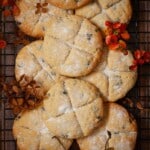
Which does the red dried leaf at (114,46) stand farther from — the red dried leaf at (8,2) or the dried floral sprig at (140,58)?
the red dried leaf at (8,2)

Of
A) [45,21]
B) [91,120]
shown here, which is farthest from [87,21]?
[91,120]

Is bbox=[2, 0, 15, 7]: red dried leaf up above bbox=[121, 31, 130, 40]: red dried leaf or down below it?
above

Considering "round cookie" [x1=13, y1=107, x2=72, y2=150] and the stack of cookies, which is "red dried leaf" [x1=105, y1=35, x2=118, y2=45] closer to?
the stack of cookies

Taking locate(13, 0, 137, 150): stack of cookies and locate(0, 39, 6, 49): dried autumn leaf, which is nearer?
locate(13, 0, 137, 150): stack of cookies

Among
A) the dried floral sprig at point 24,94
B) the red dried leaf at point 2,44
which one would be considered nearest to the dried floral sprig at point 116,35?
the dried floral sprig at point 24,94

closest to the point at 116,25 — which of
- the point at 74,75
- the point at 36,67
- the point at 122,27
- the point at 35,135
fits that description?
the point at 122,27

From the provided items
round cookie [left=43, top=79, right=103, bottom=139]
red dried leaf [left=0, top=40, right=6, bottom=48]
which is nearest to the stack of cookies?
round cookie [left=43, top=79, right=103, bottom=139]
